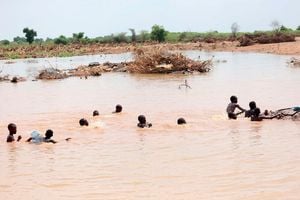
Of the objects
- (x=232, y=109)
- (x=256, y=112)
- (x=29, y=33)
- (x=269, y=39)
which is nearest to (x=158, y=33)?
(x=29, y=33)

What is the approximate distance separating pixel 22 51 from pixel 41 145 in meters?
60.7

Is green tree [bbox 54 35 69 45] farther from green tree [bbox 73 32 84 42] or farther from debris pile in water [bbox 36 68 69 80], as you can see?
debris pile in water [bbox 36 68 69 80]

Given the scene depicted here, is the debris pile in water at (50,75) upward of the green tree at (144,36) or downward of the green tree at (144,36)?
downward

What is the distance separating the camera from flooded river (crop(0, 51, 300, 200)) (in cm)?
782

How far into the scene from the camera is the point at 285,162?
891 cm

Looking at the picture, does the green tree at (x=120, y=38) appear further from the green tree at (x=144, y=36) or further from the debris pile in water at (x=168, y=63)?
the debris pile in water at (x=168, y=63)

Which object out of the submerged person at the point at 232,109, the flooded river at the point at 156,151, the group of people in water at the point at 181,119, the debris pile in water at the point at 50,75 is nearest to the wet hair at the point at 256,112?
the group of people in water at the point at 181,119

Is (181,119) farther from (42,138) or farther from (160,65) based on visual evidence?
(160,65)

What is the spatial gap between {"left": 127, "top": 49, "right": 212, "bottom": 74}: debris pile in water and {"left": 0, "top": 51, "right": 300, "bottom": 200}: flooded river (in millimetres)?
10534

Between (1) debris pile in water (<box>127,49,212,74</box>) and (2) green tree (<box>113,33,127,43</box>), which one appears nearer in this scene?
(1) debris pile in water (<box>127,49,212,74</box>)

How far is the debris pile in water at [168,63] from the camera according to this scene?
32469 mm

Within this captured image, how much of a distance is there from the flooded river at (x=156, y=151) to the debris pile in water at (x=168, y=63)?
1053 cm

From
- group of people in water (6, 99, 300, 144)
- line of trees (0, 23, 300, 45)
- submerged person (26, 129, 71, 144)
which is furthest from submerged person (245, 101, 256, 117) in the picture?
line of trees (0, 23, 300, 45)

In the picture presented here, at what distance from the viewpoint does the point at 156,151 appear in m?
10.7
